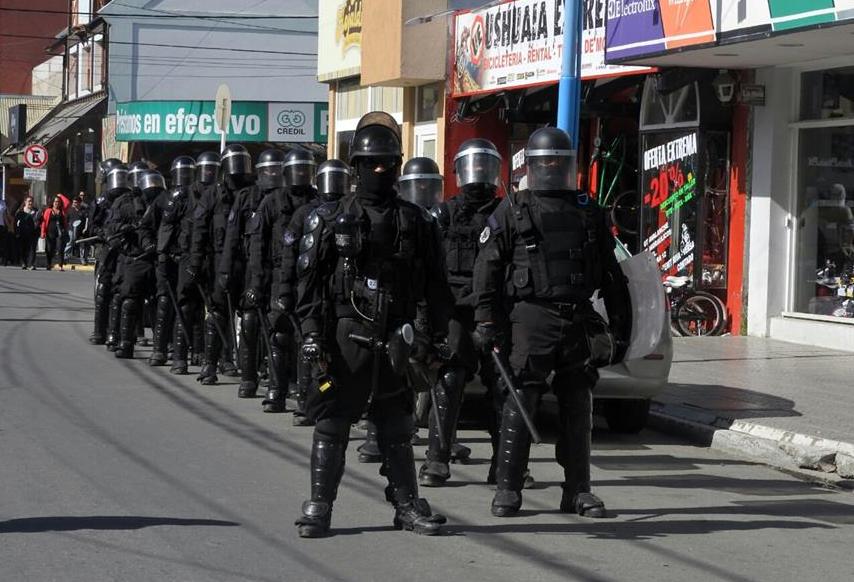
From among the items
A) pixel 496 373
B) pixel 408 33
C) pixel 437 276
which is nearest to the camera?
pixel 437 276

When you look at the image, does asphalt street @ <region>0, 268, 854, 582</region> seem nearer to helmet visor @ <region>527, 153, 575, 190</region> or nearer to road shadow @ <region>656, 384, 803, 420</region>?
road shadow @ <region>656, 384, 803, 420</region>

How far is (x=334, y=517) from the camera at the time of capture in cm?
730

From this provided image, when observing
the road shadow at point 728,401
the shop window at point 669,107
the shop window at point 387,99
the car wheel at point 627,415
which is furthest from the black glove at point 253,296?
the shop window at point 387,99

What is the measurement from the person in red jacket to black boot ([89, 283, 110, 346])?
17927mm

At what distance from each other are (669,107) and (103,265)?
6.85 metres

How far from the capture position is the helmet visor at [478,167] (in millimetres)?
8531

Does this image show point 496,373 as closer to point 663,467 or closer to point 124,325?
point 663,467

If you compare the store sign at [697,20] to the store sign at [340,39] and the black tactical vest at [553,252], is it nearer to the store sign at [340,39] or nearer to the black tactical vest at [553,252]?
the black tactical vest at [553,252]

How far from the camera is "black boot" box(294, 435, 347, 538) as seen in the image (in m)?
6.76

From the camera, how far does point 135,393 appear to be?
12.2 meters

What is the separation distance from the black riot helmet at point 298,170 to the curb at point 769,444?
3263mm

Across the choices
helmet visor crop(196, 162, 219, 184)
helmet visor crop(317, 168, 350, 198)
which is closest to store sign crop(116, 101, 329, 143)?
helmet visor crop(196, 162, 219, 184)

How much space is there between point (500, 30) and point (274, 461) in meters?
12.7

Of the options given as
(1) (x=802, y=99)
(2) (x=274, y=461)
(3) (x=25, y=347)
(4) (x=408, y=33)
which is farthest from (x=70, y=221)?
(2) (x=274, y=461)
